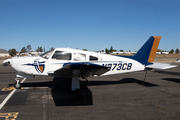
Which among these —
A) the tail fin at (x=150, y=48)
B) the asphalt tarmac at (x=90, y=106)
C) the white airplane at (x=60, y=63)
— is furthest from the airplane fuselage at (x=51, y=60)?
the tail fin at (x=150, y=48)

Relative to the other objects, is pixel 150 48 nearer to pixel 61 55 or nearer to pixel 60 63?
pixel 61 55

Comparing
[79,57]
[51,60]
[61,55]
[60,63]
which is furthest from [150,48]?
[51,60]

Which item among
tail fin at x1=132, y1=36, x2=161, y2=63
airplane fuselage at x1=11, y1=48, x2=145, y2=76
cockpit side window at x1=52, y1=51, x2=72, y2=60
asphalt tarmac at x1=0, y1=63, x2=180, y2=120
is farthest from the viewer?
tail fin at x1=132, y1=36, x2=161, y2=63

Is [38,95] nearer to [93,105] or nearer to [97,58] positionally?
[93,105]

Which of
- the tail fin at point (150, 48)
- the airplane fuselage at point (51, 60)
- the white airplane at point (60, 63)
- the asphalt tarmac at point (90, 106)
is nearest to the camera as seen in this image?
the asphalt tarmac at point (90, 106)

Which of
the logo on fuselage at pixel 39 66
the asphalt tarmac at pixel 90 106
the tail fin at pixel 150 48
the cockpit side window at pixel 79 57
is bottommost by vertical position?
the asphalt tarmac at pixel 90 106

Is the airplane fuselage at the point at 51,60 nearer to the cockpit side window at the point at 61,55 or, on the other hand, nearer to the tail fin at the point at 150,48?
the cockpit side window at the point at 61,55

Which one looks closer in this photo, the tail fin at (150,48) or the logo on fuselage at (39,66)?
the logo on fuselage at (39,66)

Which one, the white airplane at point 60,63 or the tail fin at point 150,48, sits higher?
the tail fin at point 150,48

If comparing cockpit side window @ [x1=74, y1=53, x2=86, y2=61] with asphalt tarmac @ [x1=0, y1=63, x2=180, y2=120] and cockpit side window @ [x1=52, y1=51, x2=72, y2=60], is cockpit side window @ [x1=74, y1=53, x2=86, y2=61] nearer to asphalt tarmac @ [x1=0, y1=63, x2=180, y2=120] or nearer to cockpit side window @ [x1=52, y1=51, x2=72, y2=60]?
cockpit side window @ [x1=52, y1=51, x2=72, y2=60]

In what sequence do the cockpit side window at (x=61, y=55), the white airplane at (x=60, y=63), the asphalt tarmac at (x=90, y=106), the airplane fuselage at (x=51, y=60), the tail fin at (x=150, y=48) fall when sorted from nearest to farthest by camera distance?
→ the asphalt tarmac at (x=90, y=106) → the white airplane at (x=60, y=63) → the airplane fuselage at (x=51, y=60) → the cockpit side window at (x=61, y=55) → the tail fin at (x=150, y=48)

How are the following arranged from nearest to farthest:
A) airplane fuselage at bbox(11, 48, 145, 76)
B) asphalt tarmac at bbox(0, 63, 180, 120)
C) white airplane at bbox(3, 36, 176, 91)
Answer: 1. asphalt tarmac at bbox(0, 63, 180, 120)
2. white airplane at bbox(3, 36, 176, 91)
3. airplane fuselage at bbox(11, 48, 145, 76)

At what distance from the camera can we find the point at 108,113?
4055 millimetres

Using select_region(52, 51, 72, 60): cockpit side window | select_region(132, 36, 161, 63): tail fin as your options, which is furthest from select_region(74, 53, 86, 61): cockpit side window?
select_region(132, 36, 161, 63): tail fin
